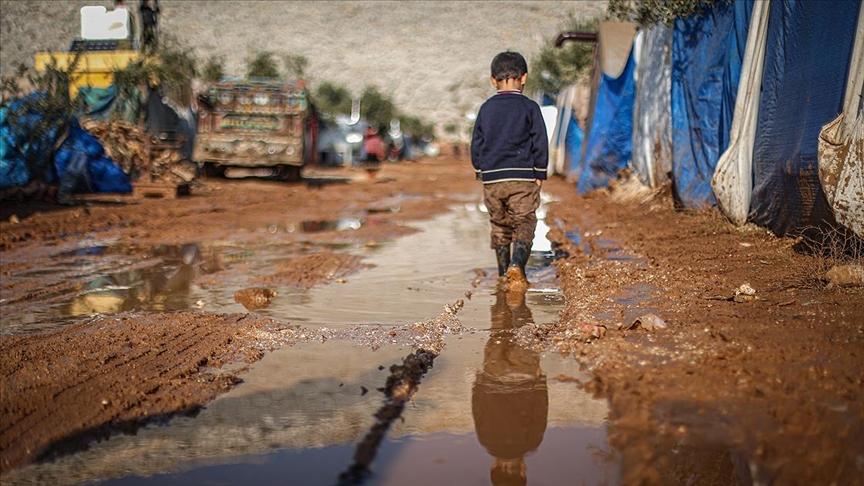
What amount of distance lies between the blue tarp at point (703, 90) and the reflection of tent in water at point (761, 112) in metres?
0.01

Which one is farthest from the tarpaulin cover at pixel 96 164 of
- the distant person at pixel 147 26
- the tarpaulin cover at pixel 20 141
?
the distant person at pixel 147 26

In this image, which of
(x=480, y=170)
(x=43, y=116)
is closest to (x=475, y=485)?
(x=480, y=170)

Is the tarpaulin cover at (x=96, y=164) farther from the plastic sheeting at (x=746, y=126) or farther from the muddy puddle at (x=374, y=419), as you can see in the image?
the plastic sheeting at (x=746, y=126)

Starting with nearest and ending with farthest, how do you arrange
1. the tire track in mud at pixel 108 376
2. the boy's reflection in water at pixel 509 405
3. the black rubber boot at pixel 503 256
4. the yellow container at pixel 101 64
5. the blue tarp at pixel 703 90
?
the boy's reflection in water at pixel 509 405
the tire track in mud at pixel 108 376
the black rubber boot at pixel 503 256
the blue tarp at pixel 703 90
the yellow container at pixel 101 64

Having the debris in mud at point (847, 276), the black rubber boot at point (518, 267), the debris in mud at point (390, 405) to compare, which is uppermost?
the debris in mud at point (847, 276)

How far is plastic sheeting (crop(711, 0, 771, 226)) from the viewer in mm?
6719

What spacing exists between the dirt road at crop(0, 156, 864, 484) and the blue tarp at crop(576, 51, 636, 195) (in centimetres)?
564

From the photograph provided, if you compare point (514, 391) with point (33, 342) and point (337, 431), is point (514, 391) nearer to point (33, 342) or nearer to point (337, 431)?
point (337, 431)

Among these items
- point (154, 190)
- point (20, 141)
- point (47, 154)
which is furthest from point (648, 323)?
point (154, 190)

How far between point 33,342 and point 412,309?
2.04 meters

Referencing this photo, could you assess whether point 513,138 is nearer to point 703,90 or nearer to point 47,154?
point 703,90

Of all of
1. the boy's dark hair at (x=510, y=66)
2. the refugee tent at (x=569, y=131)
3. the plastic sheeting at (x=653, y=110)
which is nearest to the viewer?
the boy's dark hair at (x=510, y=66)

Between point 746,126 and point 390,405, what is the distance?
→ 5.05m

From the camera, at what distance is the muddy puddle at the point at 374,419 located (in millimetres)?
2422
